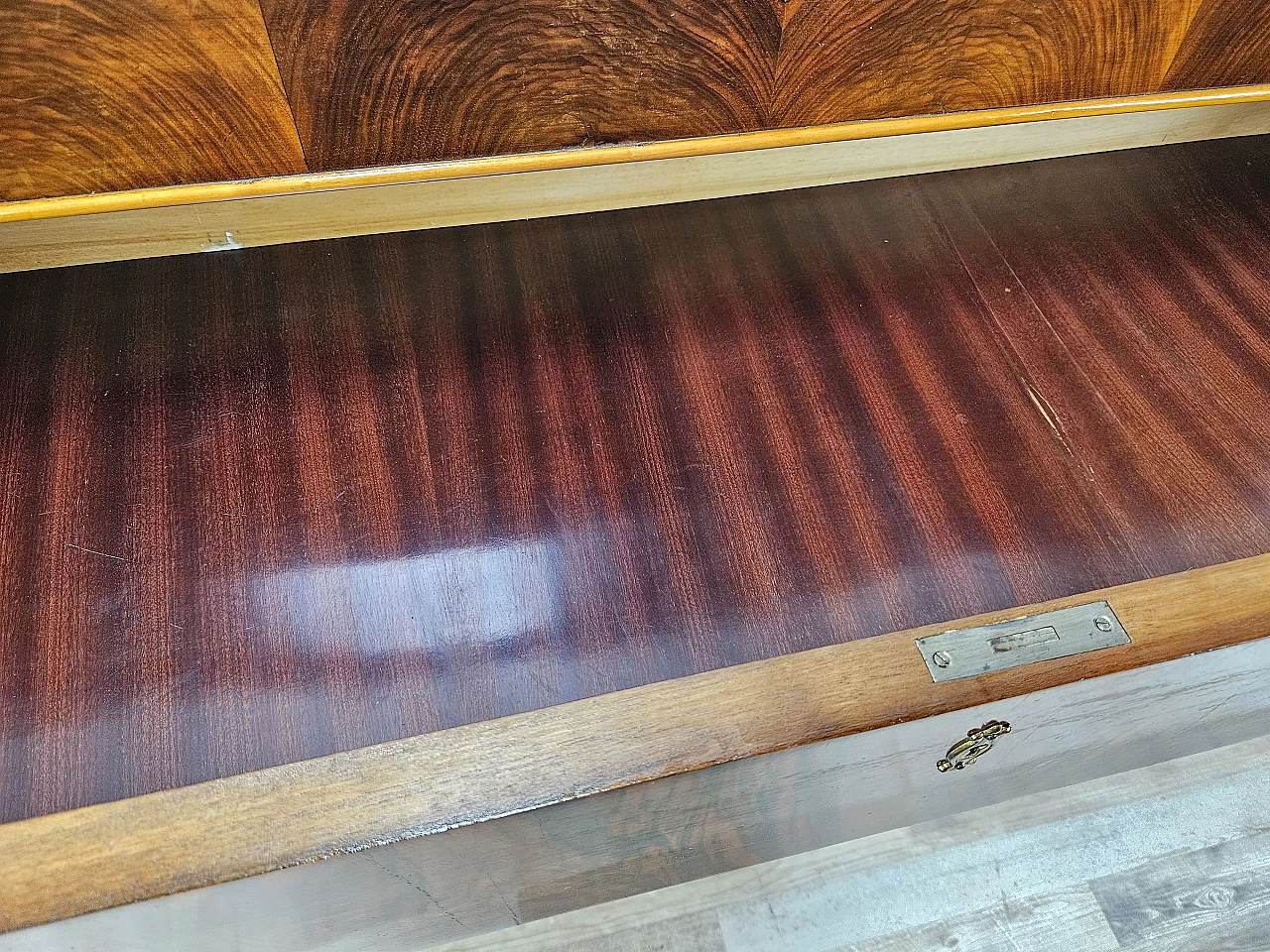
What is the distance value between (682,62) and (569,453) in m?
0.28

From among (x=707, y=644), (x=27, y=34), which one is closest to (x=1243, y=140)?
(x=707, y=644)

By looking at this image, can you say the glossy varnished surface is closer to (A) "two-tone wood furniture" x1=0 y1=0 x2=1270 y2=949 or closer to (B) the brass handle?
(A) "two-tone wood furniture" x1=0 y1=0 x2=1270 y2=949

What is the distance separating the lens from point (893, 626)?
663 mm

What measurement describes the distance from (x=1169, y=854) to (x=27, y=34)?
1.15 meters

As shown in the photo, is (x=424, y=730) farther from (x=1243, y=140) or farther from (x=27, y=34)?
(x=1243, y=140)

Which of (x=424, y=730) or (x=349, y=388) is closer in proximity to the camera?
(x=424, y=730)

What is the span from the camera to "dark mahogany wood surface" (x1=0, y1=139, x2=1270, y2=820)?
0.62 meters

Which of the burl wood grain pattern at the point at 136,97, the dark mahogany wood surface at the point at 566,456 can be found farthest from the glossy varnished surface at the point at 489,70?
the dark mahogany wood surface at the point at 566,456

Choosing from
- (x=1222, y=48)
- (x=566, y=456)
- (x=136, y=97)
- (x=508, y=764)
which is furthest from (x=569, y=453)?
(x=1222, y=48)

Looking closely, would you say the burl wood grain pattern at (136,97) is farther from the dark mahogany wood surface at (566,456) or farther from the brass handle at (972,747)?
the brass handle at (972,747)

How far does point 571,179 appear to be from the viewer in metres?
0.83

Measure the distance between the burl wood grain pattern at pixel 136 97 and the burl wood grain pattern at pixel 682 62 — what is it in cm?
2

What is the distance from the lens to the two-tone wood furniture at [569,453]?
22.3 inches

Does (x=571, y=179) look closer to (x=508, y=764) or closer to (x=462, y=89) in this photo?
(x=462, y=89)
